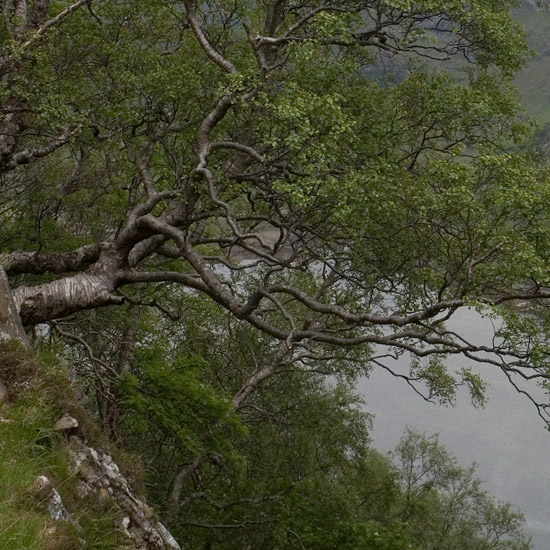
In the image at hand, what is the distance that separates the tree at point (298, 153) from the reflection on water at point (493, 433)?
36.5 metres

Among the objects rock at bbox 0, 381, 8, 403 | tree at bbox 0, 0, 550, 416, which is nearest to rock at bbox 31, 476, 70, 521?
rock at bbox 0, 381, 8, 403

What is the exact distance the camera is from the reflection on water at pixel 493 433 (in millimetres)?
48781

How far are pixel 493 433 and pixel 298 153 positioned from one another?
48.8 metres

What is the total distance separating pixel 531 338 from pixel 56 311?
7838mm

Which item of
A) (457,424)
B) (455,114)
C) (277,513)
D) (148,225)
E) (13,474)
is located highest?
(457,424)

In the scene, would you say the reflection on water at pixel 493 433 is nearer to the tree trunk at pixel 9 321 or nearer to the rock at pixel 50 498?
the tree trunk at pixel 9 321

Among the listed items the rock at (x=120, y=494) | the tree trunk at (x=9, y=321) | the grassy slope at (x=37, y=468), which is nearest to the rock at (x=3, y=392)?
the grassy slope at (x=37, y=468)

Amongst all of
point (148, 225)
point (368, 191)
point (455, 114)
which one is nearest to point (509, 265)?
point (368, 191)

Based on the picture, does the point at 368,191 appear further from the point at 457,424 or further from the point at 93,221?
the point at 457,424

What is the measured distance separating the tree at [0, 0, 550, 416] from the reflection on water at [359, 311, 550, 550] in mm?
Answer: 36527

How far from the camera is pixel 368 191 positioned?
12141 mm

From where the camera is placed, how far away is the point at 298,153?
11.7 m

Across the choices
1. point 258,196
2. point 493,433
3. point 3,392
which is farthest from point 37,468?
point 493,433

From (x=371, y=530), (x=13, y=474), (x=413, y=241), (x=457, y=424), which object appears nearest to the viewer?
(x=13, y=474)
